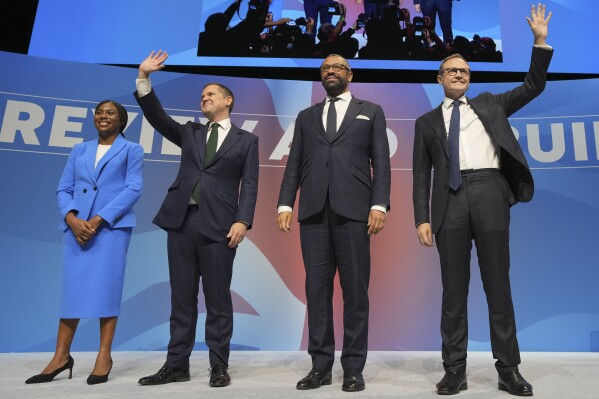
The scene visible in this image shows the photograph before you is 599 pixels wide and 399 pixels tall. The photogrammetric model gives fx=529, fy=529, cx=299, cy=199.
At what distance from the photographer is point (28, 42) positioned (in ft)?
15.9

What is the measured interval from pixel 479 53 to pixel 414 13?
68 cm

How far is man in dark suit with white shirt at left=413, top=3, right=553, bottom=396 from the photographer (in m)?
2.49

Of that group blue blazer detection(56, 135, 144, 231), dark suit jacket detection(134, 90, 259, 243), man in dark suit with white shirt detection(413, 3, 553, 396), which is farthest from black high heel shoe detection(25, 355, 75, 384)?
man in dark suit with white shirt detection(413, 3, 553, 396)

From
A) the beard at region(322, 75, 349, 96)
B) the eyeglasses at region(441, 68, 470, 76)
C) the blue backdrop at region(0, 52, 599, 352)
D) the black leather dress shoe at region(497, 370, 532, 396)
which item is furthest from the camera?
the blue backdrop at region(0, 52, 599, 352)

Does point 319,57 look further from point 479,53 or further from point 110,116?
point 110,116

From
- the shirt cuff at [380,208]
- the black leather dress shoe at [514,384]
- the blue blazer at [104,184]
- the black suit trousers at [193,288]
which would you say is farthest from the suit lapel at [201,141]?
the black leather dress shoe at [514,384]

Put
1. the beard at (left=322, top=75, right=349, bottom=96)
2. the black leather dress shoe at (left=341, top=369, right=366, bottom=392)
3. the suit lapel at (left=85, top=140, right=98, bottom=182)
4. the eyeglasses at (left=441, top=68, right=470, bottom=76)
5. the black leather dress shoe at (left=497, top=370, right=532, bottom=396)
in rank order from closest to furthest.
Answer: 1. the black leather dress shoe at (left=497, top=370, right=532, bottom=396)
2. the black leather dress shoe at (left=341, top=369, right=366, bottom=392)
3. the eyeglasses at (left=441, top=68, right=470, bottom=76)
4. the beard at (left=322, top=75, right=349, bottom=96)
5. the suit lapel at (left=85, top=140, right=98, bottom=182)

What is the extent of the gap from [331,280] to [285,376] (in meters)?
0.64

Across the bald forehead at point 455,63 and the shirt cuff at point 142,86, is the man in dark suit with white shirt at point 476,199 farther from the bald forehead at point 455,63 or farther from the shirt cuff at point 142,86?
the shirt cuff at point 142,86

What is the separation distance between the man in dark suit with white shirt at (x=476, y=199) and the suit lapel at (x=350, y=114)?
0.40m

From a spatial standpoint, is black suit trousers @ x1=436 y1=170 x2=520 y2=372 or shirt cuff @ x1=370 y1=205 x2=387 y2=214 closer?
black suit trousers @ x1=436 y1=170 x2=520 y2=372

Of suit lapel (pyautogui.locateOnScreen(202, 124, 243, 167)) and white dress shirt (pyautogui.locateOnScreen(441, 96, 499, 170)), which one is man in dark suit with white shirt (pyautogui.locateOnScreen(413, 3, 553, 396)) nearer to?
white dress shirt (pyautogui.locateOnScreen(441, 96, 499, 170))

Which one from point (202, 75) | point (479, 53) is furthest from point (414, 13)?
point (202, 75)

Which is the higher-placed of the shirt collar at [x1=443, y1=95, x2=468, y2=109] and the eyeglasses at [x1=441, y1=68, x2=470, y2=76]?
the eyeglasses at [x1=441, y1=68, x2=470, y2=76]
